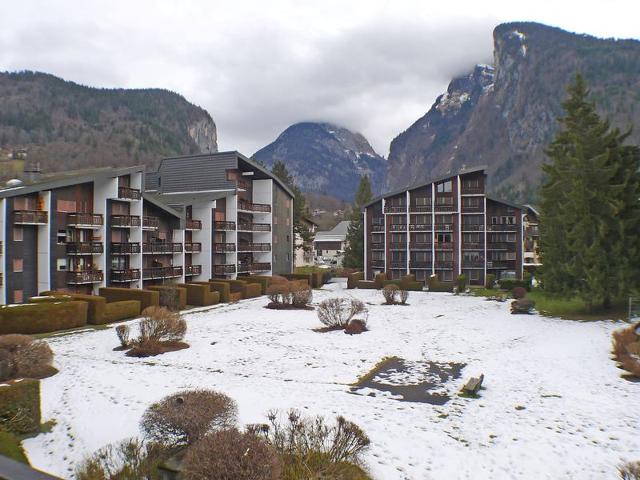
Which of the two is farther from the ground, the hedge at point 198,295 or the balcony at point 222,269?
the balcony at point 222,269

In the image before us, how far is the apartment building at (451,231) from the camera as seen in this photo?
2457 inches

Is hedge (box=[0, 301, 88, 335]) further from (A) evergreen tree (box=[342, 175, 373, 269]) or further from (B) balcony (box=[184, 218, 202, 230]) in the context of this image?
(A) evergreen tree (box=[342, 175, 373, 269])

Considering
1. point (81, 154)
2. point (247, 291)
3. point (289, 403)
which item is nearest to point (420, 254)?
point (247, 291)

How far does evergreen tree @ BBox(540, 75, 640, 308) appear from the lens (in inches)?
1225

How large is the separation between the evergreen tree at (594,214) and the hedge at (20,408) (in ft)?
104

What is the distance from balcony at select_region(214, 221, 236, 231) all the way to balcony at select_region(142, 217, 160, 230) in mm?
8347

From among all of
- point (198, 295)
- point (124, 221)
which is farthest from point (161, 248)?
point (198, 295)

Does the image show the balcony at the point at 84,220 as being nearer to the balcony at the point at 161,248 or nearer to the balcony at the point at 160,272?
the balcony at the point at 161,248

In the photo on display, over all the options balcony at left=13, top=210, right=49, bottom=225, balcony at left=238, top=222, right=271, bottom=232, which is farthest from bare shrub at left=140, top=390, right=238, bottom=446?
balcony at left=238, top=222, right=271, bottom=232

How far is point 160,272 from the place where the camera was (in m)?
43.2

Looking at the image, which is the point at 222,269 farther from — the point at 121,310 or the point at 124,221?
the point at 121,310

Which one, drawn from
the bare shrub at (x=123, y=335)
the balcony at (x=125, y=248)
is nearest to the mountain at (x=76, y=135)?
the balcony at (x=125, y=248)

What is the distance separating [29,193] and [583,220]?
39491 millimetres

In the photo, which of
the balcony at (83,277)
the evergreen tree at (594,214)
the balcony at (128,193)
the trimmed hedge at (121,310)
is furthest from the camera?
the balcony at (128,193)
